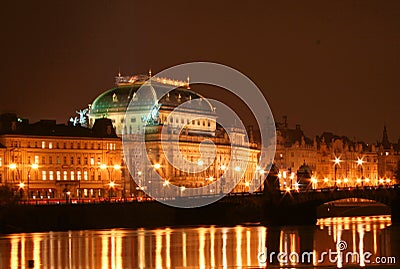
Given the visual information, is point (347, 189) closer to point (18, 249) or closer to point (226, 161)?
point (18, 249)

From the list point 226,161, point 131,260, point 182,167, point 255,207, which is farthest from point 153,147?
point 131,260

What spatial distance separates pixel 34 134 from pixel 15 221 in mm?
43794

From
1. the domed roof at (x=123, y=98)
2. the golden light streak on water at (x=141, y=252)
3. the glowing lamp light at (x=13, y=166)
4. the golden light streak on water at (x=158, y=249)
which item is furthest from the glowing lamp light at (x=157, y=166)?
the golden light streak on water at (x=141, y=252)

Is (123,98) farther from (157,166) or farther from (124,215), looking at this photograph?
(124,215)

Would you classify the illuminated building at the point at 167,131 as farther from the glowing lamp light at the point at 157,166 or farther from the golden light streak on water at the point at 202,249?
the golden light streak on water at the point at 202,249

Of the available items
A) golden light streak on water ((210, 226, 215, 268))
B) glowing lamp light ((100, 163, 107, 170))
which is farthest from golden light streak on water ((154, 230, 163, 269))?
glowing lamp light ((100, 163, 107, 170))

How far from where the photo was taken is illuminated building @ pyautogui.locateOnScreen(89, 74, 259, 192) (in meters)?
174

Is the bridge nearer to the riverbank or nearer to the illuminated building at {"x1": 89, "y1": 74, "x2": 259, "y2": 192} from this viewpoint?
the riverbank

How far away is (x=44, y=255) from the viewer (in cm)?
6519

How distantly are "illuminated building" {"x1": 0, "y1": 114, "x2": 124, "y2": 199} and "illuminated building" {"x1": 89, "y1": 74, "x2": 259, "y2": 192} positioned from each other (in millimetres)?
13617

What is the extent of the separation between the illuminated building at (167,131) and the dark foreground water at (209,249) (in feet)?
268

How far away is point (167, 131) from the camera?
180125 mm

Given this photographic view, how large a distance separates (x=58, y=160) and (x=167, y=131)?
117ft

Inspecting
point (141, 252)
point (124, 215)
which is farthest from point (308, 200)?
point (141, 252)
